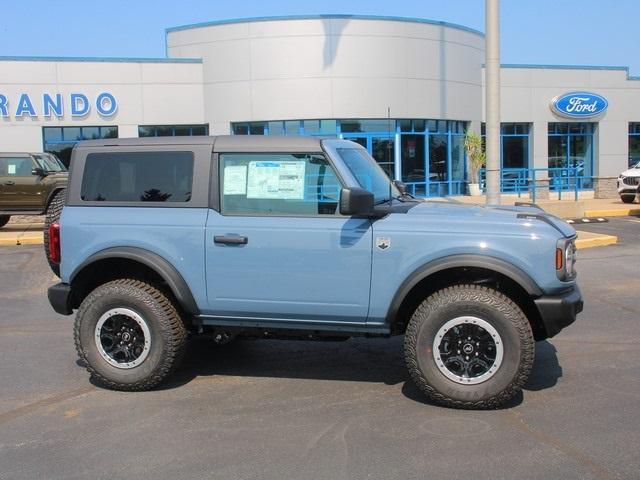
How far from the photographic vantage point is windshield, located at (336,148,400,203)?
5.36 m

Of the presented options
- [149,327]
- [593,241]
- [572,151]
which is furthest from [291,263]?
[572,151]

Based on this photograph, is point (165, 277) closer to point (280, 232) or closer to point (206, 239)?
point (206, 239)

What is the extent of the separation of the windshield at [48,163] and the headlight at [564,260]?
16114mm

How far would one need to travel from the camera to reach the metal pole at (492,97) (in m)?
12.9

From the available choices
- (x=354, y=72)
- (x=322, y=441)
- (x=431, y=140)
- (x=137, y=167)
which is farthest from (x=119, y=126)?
(x=322, y=441)

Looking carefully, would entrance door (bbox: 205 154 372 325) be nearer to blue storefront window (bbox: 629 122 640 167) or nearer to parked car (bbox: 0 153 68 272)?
parked car (bbox: 0 153 68 272)

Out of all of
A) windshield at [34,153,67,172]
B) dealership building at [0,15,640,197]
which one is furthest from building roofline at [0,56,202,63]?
windshield at [34,153,67,172]

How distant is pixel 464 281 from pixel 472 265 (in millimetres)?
368

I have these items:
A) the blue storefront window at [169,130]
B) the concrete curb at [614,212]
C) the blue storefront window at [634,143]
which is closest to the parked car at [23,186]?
the blue storefront window at [169,130]

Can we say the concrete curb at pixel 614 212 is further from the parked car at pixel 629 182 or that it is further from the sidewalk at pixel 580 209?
the parked car at pixel 629 182

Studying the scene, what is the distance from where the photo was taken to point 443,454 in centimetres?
409

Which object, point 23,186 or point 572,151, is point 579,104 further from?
point 23,186

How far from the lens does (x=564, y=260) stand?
4.75 m

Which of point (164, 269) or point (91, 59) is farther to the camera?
point (91, 59)
